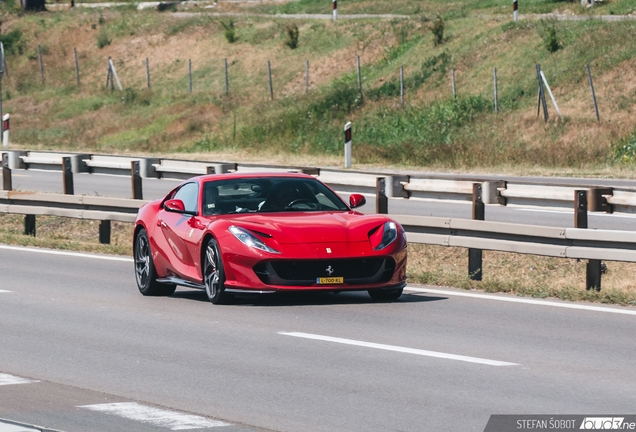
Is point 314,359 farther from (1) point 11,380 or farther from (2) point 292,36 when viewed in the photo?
(2) point 292,36

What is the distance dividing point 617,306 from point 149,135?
120ft

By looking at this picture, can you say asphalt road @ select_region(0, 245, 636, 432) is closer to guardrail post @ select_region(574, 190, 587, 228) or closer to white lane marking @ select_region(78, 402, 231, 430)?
white lane marking @ select_region(78, 402, 231, 430)

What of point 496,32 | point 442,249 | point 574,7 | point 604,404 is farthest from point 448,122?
point 604,404

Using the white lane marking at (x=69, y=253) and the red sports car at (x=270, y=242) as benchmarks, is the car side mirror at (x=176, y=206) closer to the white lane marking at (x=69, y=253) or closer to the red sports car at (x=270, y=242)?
the red sports car at (x=270, y=242)

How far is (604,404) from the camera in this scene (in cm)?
646

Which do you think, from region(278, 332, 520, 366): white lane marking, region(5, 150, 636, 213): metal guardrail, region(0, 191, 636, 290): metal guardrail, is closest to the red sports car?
region(278, 332, 520, 366): white lane marking

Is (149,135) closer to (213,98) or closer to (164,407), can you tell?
(213,98)

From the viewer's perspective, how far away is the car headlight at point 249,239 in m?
10.3

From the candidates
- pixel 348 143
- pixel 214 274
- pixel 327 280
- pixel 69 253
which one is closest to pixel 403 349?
pixel 327 280

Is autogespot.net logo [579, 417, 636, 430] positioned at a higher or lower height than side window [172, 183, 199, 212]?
lower

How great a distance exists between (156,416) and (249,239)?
13.3 feet

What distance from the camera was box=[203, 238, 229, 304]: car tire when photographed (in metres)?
10.5

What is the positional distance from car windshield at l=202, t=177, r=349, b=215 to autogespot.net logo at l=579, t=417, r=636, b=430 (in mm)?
5484

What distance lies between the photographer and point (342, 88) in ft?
140
